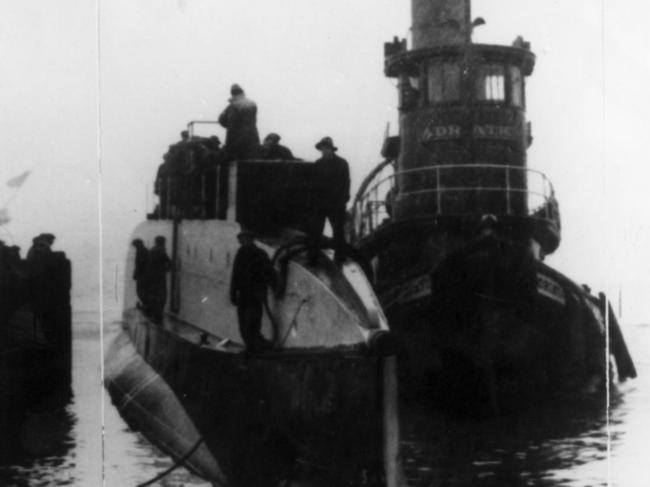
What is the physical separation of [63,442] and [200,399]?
377 cm

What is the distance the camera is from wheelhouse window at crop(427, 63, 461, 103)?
23.2m

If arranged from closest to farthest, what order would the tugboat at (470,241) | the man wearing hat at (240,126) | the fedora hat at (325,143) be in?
the fedora hat at (325,143), the man wearing hat at (240,126), the tugboat at (470,241)

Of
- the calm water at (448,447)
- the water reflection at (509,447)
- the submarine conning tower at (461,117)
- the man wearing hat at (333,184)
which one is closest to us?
the man wearing hat at (333,184)

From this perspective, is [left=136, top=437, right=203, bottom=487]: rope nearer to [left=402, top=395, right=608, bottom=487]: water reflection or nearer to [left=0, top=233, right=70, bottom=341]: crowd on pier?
[left=402, top=395, right=608, bottom=487]: water reflection

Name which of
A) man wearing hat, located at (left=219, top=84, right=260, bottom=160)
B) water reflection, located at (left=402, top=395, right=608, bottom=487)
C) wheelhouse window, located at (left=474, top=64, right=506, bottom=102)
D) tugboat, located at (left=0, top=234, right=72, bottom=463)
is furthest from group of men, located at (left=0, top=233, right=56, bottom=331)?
Result: wheelhouse window, located at (left=474, top=64, right=506, bottom=102)

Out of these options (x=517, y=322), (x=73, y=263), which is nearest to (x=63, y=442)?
(x=73, y=263)

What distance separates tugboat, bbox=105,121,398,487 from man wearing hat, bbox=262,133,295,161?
→ 0.57 meters

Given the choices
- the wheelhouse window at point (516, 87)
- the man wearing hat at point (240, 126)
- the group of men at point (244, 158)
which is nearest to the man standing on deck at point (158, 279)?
the group of men at point (244, 158)

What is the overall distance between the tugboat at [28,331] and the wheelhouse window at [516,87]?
34.9ft

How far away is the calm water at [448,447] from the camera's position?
50.0 ft

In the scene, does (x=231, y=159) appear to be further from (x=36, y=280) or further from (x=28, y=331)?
(x=28, y=331)

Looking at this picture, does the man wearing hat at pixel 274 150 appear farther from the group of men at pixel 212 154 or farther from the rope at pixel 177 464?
the rope at pixel 177 464

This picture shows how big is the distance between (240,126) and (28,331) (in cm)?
455

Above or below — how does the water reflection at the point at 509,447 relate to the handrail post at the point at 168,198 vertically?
below
